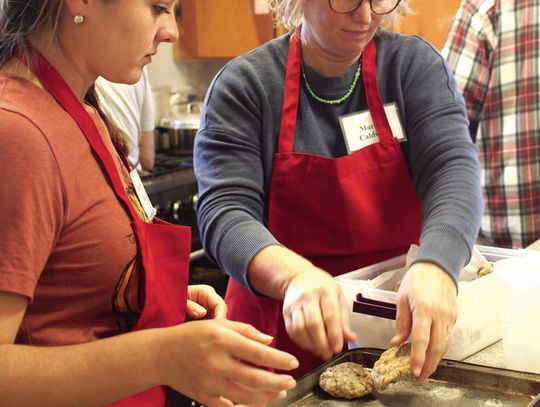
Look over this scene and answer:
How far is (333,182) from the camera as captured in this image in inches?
62.9

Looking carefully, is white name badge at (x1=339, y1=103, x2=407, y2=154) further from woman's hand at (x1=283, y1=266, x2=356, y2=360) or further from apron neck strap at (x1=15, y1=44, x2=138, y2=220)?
apron neck strap at (x1=15, y1=44, x2=138, y2=220)

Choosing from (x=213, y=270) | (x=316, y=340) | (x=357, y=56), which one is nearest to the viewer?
(x=316, y=340)

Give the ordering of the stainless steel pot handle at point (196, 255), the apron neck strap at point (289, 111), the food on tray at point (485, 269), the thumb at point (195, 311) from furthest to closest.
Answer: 1. the stainless steel pot handle at point (196, 255)
2. the apron neck strap at point (289, 111)
3. the food on tray at point (485, 269)
4. the thumb at point (195, 311)

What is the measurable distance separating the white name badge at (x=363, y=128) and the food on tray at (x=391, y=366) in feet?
1.75

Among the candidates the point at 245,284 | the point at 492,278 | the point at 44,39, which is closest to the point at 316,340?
the point at 245,284

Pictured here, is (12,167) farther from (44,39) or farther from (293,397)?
(293,397)

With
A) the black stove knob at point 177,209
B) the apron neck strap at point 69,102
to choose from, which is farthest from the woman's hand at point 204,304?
the black stove knob at point 177,209

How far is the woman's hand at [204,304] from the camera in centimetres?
124

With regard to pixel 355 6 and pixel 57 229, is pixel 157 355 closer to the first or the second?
pixel 57 229

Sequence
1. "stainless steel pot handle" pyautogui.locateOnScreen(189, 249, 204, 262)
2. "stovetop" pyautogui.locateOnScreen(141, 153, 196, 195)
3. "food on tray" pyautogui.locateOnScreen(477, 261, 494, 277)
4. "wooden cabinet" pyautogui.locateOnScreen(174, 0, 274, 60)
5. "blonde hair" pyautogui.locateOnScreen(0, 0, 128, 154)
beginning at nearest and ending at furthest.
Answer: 1. "blonde hair" pyautogui.locateOnScreen(0, 0, 128, 154)
2. "food on tray" pyautogui.locateOnScreen(477, 261, 494, 277)
3. "stovetop" pyautogui.locateOnScreen(141, 153, 196, 195)
4. "stainless steel pot handle" pyautogui.locateOnScreen(189, 249, 204, 262)
5. "wooden cabinet" pyautogui.locateOnScreen(174, 0, 274, 60)

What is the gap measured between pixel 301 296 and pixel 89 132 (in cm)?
38

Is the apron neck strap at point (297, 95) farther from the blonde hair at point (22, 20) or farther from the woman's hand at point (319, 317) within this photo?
the blonde hair at point (22, 20)

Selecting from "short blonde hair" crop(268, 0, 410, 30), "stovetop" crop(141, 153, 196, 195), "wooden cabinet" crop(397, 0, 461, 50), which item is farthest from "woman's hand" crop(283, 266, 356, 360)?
"wooden cabinet" crop(397, 0, 461, 50)

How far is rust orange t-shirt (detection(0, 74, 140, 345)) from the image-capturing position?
0.86 m
